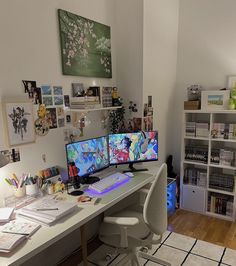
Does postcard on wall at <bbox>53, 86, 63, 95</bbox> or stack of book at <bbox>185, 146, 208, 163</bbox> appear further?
stack of book at <bbox>185, 146, 208, 163</bbox>

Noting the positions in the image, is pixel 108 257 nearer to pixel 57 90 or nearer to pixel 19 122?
pixel 19 122

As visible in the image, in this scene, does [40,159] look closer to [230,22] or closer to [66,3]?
[66,3]

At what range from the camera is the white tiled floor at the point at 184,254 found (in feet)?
6.93

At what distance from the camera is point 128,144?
7.72 feet

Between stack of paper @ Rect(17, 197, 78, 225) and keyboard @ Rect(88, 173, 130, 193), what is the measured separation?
1.03ft

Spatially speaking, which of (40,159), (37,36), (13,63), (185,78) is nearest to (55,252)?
(40,159)

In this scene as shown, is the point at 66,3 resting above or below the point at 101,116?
above

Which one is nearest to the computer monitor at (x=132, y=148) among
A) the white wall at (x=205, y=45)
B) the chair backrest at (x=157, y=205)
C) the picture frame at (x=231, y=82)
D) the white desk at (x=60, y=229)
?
the white desk at (x=60, y=229)

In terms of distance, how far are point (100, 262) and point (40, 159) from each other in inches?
42.9

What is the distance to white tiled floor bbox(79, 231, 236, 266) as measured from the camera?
2.11 m

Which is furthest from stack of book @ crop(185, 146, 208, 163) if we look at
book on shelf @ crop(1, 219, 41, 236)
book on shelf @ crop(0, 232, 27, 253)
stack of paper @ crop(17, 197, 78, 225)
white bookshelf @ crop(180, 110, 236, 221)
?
book on shelf @ crop(0, 232, 27, 253)

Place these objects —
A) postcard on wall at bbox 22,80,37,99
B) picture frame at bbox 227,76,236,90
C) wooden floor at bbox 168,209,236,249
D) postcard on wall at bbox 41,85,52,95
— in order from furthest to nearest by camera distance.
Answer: picture frame at bbox 227,76,236,90, wooden floor at bbox 168,209,236,249, postcard on wall at bbox 41,85,52,95, postcard on wall at bbox 22,80,37,99

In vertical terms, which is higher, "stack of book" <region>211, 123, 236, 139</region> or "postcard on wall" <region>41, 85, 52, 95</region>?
"postcard on wall" <region>41, 85, 52, 95</region>

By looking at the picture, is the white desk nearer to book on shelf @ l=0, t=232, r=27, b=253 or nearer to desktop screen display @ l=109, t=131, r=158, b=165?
book on shelf @ l=0, t=232, r=27, b=253
